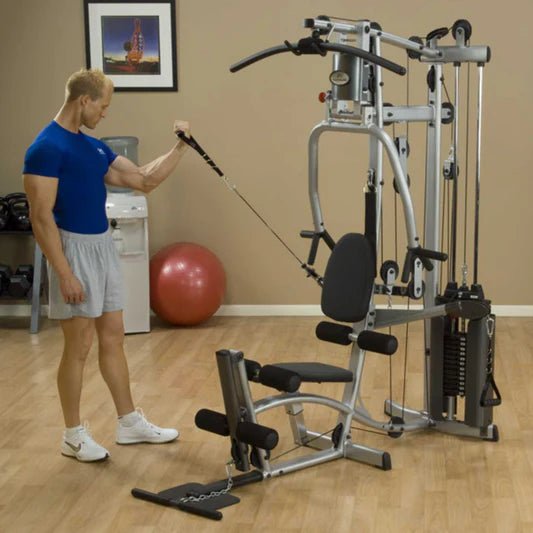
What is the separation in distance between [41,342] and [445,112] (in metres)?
2.54

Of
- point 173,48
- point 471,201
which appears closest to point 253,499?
point 471,201

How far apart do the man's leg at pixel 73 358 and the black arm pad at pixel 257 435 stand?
0.59 m

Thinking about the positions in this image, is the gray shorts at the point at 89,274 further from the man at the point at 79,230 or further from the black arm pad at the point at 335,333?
the black arm pad at the point at 335,333

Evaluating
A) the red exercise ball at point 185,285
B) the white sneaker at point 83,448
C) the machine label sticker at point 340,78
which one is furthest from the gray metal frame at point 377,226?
the red exercise ball at point 185,285

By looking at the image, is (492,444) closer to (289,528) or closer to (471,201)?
(289,528)

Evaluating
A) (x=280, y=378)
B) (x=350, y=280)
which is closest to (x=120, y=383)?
(x=280, y=378)

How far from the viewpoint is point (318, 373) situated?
10.6 feet

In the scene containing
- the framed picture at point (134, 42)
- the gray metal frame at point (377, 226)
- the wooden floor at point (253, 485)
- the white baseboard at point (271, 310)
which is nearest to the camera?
the wooden floor at point (253, 485)

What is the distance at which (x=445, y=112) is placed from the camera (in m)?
3.51

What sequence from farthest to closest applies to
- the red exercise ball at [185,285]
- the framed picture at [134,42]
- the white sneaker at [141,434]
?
the framed picture at [134,42] < the red exercise ball at [185,285] < the white sneaker at [141,434]

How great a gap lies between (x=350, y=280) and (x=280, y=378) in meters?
0.42

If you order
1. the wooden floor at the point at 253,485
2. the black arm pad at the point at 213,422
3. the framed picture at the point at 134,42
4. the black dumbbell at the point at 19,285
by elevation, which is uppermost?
the framed picture at the point at 134,42

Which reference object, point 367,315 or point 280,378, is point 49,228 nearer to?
point 280,378

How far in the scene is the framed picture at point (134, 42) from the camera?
5.62m
